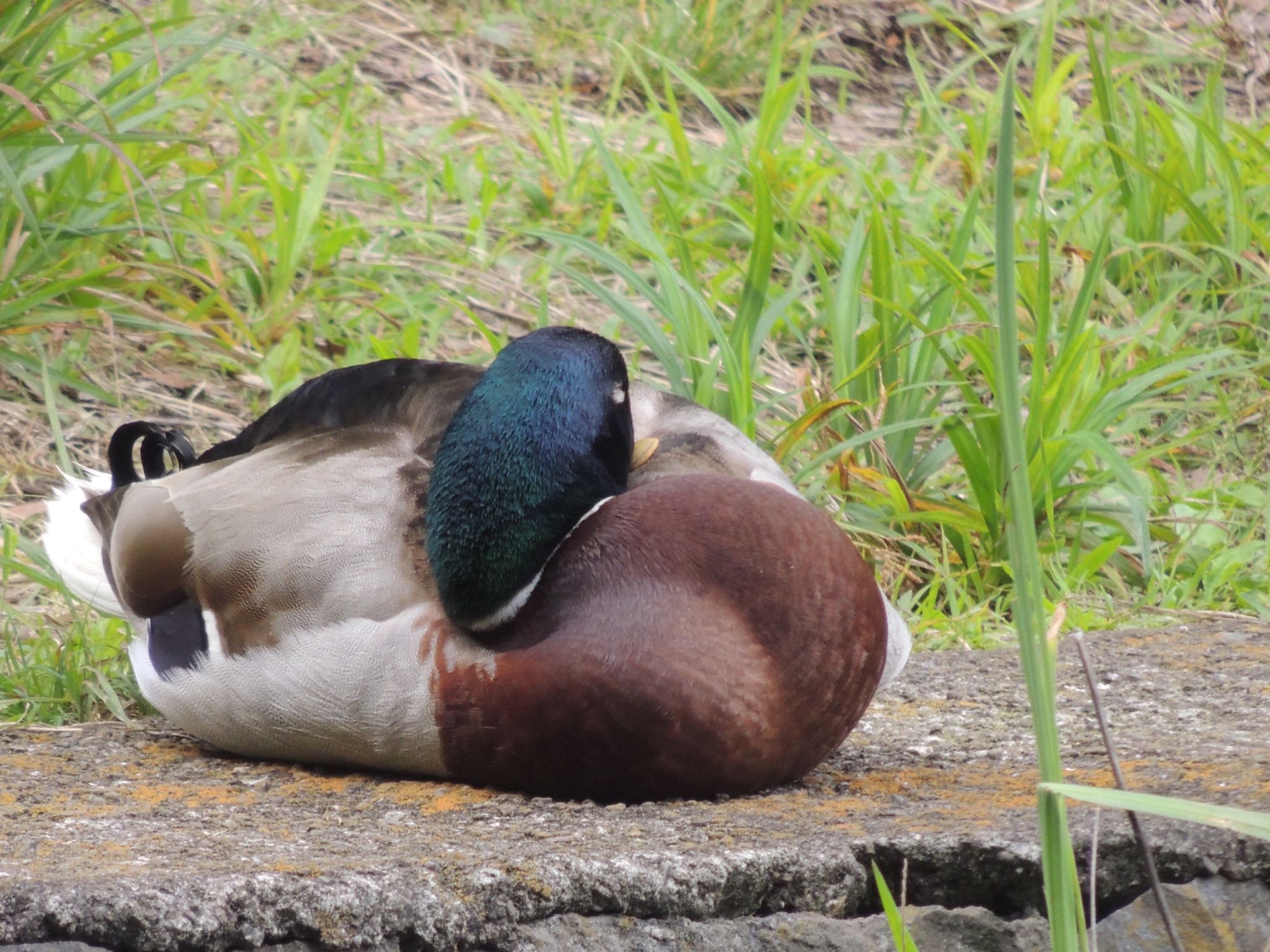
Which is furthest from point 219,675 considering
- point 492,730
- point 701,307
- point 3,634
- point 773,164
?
point 773,164

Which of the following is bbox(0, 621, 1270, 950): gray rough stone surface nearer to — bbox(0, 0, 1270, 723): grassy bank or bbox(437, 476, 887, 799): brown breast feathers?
bbox(437, 476, 887, 799): brown breast feathers

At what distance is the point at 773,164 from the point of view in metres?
5.13

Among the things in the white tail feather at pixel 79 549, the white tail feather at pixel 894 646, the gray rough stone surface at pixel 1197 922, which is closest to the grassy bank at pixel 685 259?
the white tail feather at pixel 79 549

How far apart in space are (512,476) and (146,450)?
3.52ft

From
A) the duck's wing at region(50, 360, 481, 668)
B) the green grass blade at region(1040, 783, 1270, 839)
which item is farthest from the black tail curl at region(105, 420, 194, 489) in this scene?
the green grass blade at region(1040, 783, 1270, 839)

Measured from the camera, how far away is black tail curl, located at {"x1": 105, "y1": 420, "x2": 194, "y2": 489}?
2.98 m

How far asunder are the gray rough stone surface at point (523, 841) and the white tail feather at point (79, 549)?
0.37m

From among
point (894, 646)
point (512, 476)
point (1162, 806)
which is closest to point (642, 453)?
point (512, 476)

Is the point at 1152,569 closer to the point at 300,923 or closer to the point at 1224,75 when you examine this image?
the point at 300,923

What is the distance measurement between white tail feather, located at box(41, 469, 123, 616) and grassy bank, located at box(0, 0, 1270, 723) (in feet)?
0.35

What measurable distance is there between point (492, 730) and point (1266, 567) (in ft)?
7.47

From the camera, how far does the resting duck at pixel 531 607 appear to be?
2.13 metres

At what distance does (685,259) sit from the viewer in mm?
4227

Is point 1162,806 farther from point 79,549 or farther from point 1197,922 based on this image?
point 79,549
